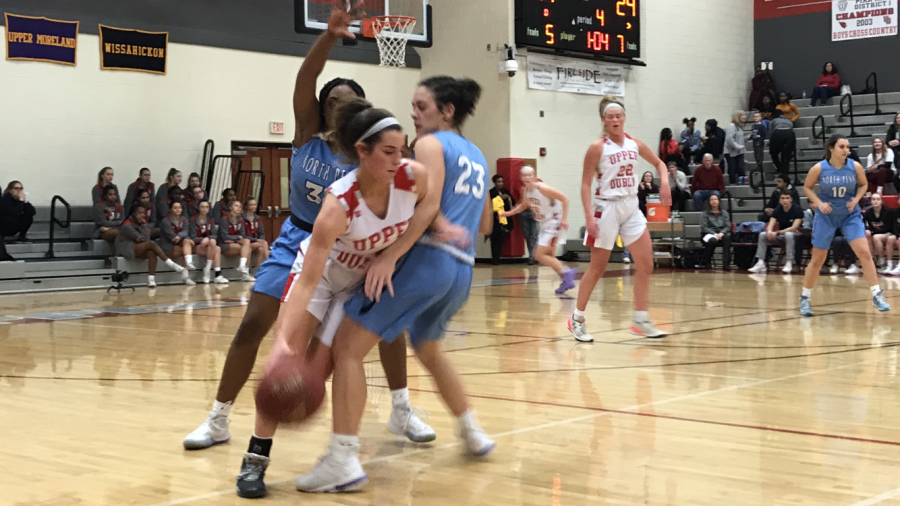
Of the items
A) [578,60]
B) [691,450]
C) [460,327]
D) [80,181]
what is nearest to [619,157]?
[460,327]

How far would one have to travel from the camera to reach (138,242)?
1463 cm

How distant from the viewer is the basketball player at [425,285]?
11.2ft

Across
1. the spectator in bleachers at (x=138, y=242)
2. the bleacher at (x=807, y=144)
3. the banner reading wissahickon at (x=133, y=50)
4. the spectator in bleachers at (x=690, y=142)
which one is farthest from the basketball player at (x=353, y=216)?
the spectator in bleachers at (x=690, y=142)

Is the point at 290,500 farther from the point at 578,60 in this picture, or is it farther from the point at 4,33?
the point at 578,60

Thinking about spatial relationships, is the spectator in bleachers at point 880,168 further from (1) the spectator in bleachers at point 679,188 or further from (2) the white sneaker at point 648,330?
(2) the white sneaker at point 648,330

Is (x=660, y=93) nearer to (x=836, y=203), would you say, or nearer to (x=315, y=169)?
(x=836, y=203)

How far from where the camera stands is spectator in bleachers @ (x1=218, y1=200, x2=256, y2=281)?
1546 centimetres

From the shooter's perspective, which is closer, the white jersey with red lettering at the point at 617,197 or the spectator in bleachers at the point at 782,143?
the white jersey with red lettering at the point at 617,197

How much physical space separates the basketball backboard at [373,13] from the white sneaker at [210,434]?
970 cm

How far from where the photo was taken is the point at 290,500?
3336mm

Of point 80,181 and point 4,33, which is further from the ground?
point 4,33

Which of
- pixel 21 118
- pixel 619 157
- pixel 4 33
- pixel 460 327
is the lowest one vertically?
pixel 460 327

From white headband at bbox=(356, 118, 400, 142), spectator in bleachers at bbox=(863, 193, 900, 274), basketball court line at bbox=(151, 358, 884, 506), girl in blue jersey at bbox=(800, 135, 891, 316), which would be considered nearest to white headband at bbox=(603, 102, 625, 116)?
girl in blue jersey at bbox=(800, 135, 891, 316)

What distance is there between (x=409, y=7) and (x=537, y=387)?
1139cm
